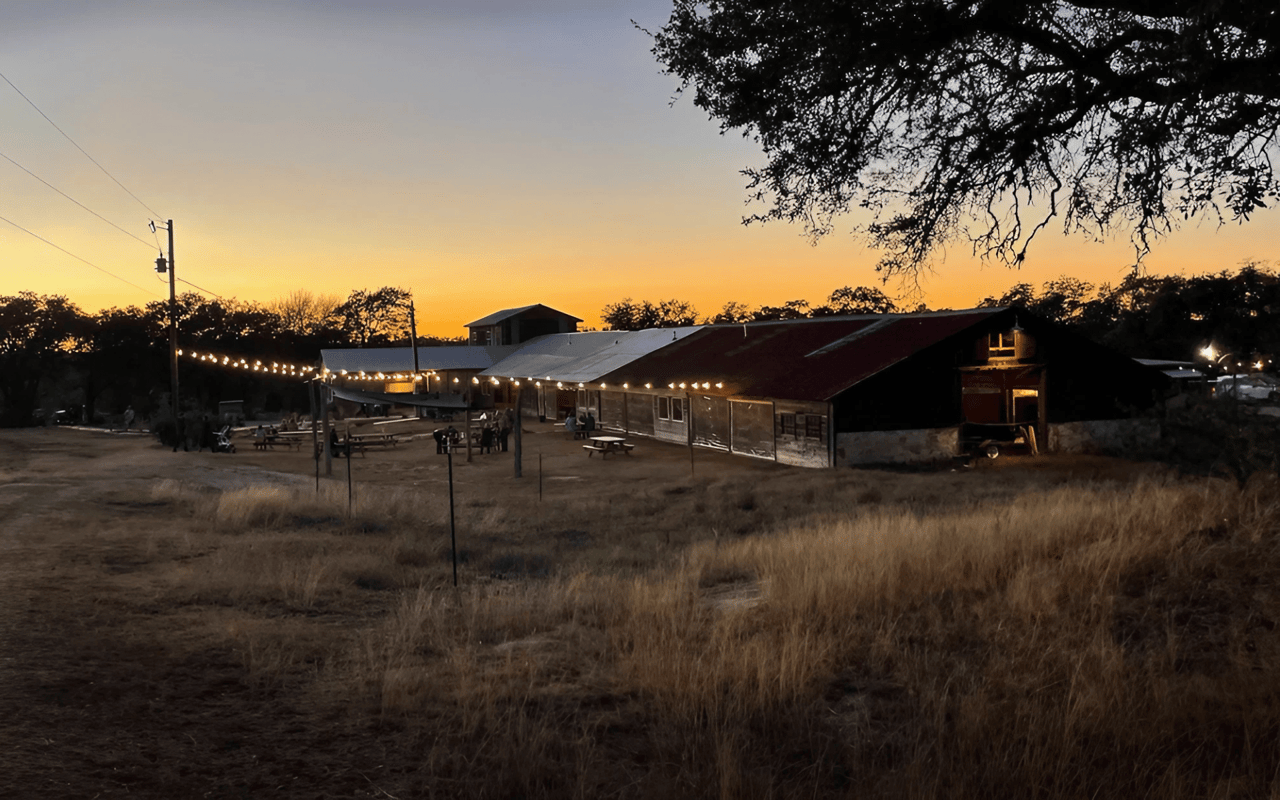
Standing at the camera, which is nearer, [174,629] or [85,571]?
[174,629]

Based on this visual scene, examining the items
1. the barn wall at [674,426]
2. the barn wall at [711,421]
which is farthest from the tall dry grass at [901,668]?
the barn wall at [674,426]

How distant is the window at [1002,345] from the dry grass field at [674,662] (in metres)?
17.5

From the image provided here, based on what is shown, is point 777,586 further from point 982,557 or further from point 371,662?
point 371,662

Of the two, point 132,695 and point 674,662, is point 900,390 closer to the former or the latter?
point 674,662

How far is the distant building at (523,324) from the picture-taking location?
66625mm

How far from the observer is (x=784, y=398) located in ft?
97.1

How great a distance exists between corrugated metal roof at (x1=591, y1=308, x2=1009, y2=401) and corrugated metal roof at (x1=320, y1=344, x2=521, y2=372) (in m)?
19.7

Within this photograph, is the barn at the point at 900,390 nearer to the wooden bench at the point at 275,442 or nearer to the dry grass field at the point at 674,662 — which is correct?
the wooden bench at the point at 275,442

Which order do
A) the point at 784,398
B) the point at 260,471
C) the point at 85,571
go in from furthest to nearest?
the point at 784,398, the point at 260,471, the point at 85,571

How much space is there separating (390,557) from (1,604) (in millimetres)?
4955

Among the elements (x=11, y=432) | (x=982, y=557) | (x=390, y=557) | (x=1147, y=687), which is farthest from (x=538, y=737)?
(x=11, y=432)

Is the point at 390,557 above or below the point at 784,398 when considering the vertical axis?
below

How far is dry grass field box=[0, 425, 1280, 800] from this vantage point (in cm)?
523

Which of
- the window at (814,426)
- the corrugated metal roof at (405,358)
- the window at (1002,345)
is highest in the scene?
the corrugated metal roof at (405,358)
